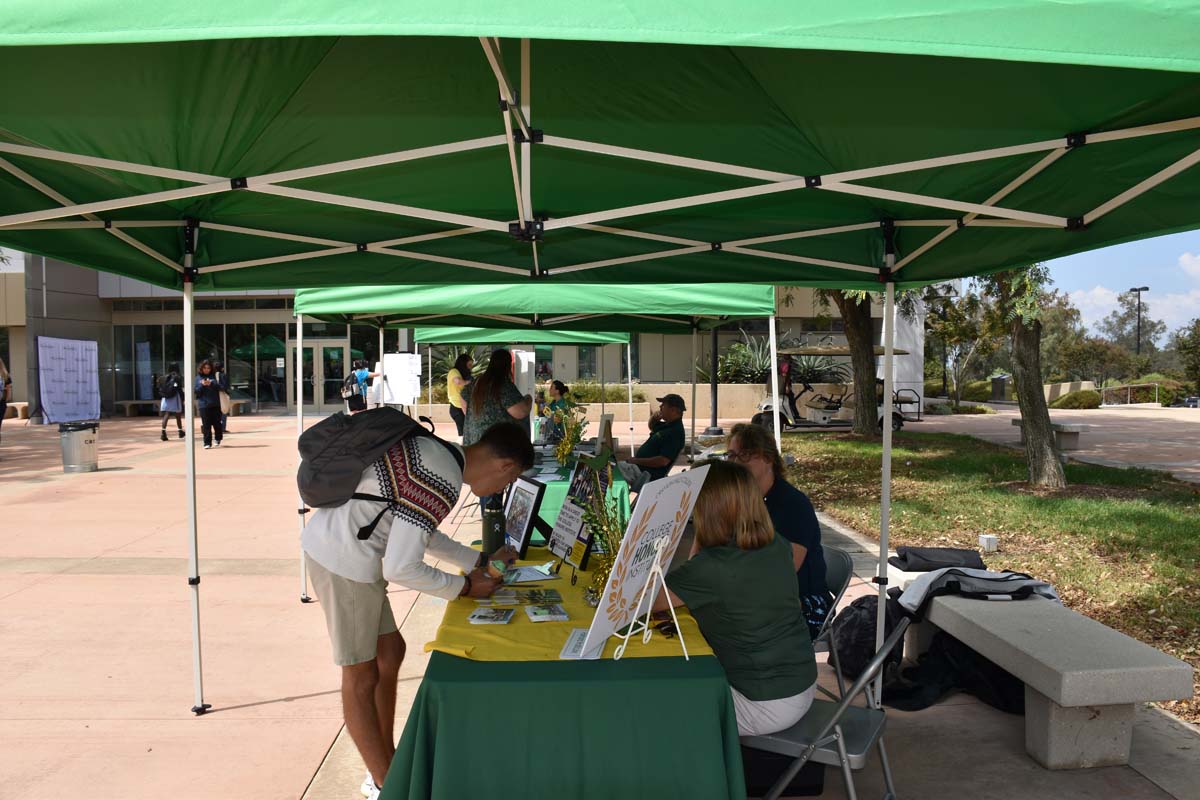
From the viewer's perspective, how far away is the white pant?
2.80m

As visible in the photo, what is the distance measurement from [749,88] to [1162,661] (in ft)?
9.33

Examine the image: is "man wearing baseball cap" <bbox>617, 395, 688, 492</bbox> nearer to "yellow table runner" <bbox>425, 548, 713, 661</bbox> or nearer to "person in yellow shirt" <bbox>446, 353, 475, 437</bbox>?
"person in yellow shirt" <bbox>446, 353, 475, 437</bbox>

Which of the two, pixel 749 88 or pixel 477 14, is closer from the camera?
pixel 477 14

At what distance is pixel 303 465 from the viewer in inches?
108

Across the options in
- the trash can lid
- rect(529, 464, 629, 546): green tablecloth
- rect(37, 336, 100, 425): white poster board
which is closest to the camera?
rect(529, 464, 629, 546): green tablecloth

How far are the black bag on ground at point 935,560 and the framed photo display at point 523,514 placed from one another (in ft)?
7.42

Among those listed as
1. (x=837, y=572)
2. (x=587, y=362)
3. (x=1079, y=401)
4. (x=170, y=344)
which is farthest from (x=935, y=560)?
(x=1079, y=401)

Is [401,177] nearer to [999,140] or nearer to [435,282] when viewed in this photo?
[435,282]

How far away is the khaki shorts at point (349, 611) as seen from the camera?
2926mm

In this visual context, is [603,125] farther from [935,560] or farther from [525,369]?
[525,369]

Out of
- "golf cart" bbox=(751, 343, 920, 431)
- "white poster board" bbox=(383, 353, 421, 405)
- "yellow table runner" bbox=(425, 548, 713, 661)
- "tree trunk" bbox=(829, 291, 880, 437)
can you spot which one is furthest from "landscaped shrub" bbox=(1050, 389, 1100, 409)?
"yellow table runner" bbox=(425, 548, 713, 661)

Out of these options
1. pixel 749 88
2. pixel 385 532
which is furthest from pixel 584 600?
pixel 749 88

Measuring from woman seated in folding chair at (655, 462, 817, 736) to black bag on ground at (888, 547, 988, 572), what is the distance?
7.22 feet

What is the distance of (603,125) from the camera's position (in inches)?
115
